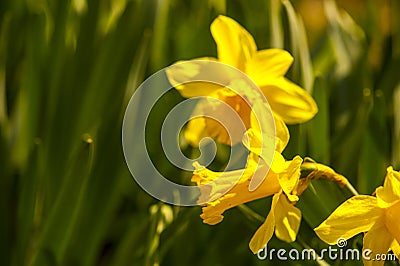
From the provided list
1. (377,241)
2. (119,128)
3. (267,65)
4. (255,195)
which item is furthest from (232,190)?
(119,128)

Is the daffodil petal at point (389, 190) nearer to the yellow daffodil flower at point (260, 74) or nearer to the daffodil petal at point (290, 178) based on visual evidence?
the daffodil petal at point (290, 178)

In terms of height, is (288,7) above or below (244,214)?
above

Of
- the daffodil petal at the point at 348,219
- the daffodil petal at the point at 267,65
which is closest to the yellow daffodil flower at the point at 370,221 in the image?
the daffodil petal at the point at 348,219

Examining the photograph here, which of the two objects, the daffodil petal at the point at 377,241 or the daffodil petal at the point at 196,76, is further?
the daffodil petal at the point at 196,76

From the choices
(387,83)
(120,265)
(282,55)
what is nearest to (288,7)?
(282,55)

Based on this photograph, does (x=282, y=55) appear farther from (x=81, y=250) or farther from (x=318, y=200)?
(x=81, y=250)

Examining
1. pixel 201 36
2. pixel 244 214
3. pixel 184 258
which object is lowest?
pixel 184 258
